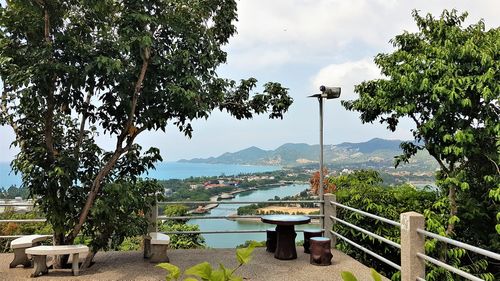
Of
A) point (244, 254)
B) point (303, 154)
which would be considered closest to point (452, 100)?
point (244, 254)

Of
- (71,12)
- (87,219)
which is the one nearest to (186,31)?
(71,12)

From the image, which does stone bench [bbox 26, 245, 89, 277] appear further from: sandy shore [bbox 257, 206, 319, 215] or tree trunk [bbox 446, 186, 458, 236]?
tree trunk [bbox 446, 186, 458, 236]

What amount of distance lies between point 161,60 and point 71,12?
112 cm

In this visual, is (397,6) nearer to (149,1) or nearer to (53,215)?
(149,1)

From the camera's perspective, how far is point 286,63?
898cm

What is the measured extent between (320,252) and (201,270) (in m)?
4.40

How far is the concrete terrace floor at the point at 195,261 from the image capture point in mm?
4371

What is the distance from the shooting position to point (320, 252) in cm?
489

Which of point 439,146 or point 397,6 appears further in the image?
point 397,6

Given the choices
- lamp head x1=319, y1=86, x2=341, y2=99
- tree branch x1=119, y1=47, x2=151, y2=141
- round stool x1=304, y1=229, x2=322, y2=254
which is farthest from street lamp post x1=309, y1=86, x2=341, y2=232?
tree branch x1=119, y1=47, x2=151, y2=141

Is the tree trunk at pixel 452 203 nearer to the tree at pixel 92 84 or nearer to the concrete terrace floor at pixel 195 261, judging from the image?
the concrete terrace floor at pixel 195 261

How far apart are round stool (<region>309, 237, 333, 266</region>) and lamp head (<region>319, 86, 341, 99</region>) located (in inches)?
82.9

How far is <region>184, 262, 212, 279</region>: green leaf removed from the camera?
74 centimetres

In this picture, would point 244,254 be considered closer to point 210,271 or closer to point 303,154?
point 210,271
